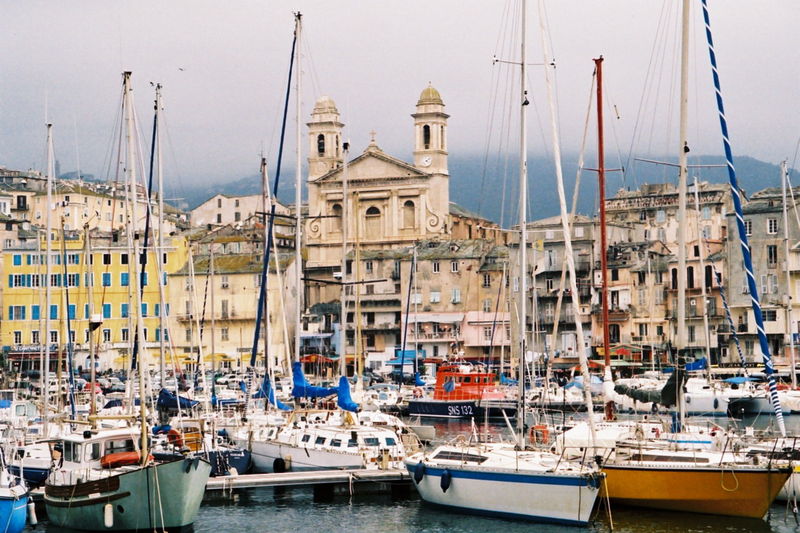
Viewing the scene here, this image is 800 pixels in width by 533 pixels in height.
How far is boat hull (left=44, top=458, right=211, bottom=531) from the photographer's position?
3175 cm

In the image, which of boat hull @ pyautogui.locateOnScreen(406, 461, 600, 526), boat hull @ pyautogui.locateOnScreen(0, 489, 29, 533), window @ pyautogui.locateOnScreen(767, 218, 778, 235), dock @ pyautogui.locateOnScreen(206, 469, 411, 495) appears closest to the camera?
boat hull @ pyautogui.locateOnScreen(0, 489, 29, 533)

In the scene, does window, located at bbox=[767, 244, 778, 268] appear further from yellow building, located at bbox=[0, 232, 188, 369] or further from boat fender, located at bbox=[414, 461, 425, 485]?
boat fender, located at bbox=[414, 461, 425, 485]

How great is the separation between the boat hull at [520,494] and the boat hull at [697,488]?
89 centimetres

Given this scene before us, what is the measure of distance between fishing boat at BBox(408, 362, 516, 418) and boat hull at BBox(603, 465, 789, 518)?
3033 cm

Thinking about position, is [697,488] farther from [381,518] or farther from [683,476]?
[381,518]

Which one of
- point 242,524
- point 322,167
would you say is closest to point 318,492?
point 242,524

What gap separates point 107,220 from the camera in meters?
134

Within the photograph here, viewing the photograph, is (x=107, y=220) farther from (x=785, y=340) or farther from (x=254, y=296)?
(x=785, y=340)

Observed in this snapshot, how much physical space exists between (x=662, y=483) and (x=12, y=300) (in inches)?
3080

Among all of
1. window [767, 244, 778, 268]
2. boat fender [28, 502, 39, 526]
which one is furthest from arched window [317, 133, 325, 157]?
boat fender [28, 502, 39, 526]

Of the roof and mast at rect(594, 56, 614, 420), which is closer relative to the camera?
mast at rect(594, 56, 614, 420)

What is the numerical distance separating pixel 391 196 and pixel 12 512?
3429 inches

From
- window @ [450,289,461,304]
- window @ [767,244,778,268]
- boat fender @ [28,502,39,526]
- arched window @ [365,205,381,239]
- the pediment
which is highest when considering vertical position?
the pediment

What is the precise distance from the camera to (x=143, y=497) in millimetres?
31812
